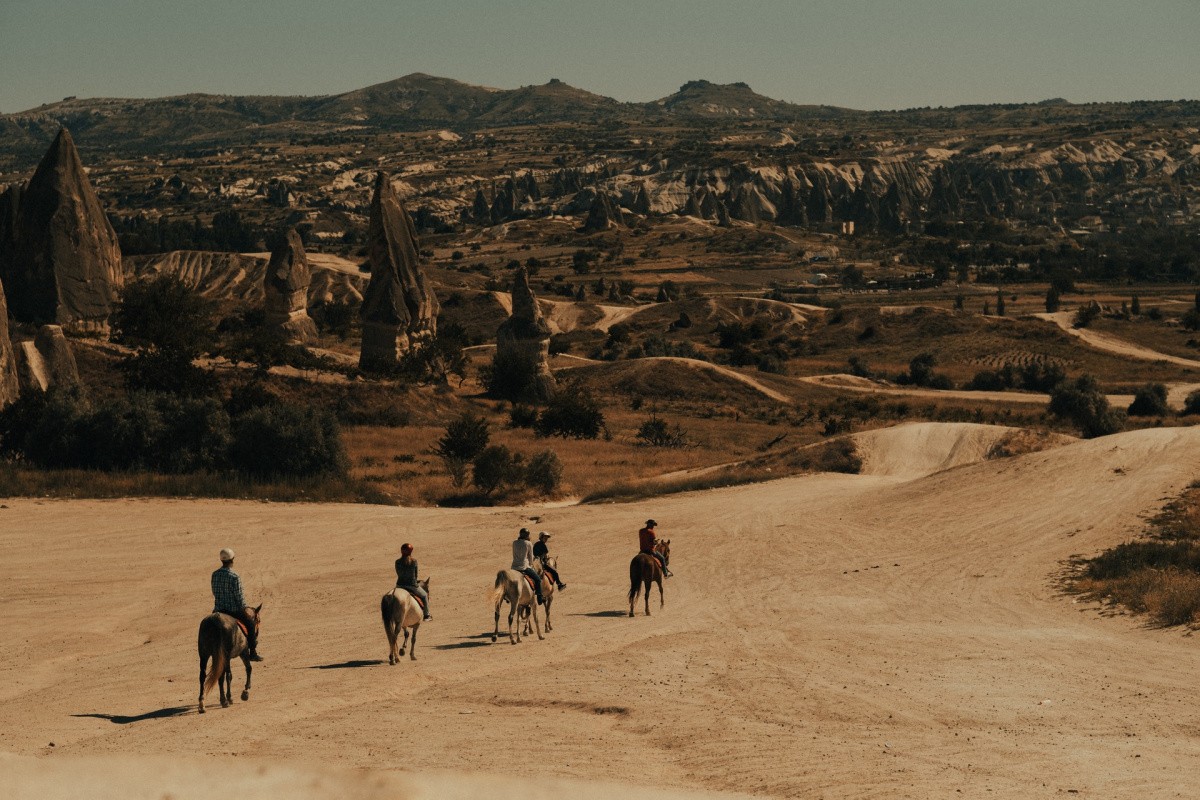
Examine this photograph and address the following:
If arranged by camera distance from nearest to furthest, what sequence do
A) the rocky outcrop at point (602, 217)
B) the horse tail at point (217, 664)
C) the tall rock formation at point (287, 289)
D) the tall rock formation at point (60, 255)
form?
1. the horse tail at point (217, 664)
2. the tall rock formation at point (60, 255)
3. the tall rock formation at point (287, 289)
4. the rocky outcrop at point (602, 217)

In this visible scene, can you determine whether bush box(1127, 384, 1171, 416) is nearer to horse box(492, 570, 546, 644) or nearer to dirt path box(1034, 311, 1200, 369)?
dirt path box(1034, 311, 1200, 369)

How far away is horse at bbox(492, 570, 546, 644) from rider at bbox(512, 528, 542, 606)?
0.16m

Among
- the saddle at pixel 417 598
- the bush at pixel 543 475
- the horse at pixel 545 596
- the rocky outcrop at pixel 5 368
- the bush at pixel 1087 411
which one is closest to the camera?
the saddle at pixel 417 598

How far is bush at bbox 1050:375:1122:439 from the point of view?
5075cm

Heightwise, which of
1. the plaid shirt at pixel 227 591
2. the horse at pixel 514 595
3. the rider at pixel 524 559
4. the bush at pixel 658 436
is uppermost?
the plaid shirt at pixel 227 591

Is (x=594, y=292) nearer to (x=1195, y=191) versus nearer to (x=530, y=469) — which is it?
(x=530, y=469)

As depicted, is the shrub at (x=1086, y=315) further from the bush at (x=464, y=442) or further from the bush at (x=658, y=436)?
the bush at (x=464, y=442)

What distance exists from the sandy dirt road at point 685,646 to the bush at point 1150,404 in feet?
80.0


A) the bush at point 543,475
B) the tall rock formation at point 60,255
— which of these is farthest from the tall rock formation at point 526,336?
the bush at point 543,475

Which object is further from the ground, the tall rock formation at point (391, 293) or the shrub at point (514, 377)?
the tall rock formation at point (391, 293)

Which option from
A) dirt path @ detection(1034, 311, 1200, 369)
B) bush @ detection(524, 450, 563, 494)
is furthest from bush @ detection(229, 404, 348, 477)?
dirt path @ detection(1034, 311, 1200, 369)

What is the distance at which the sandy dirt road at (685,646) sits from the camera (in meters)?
13.7

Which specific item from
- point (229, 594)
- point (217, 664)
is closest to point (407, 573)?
point (229, 594)

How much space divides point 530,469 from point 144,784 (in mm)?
26221
